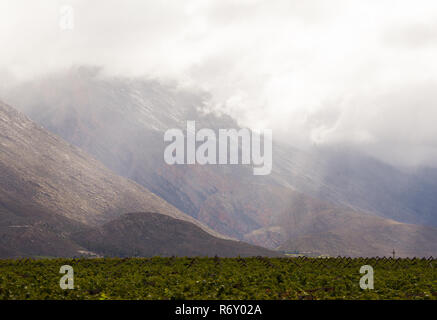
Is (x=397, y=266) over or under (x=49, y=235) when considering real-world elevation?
under

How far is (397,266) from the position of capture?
6059 centimetres

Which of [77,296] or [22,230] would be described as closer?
[77,296]
